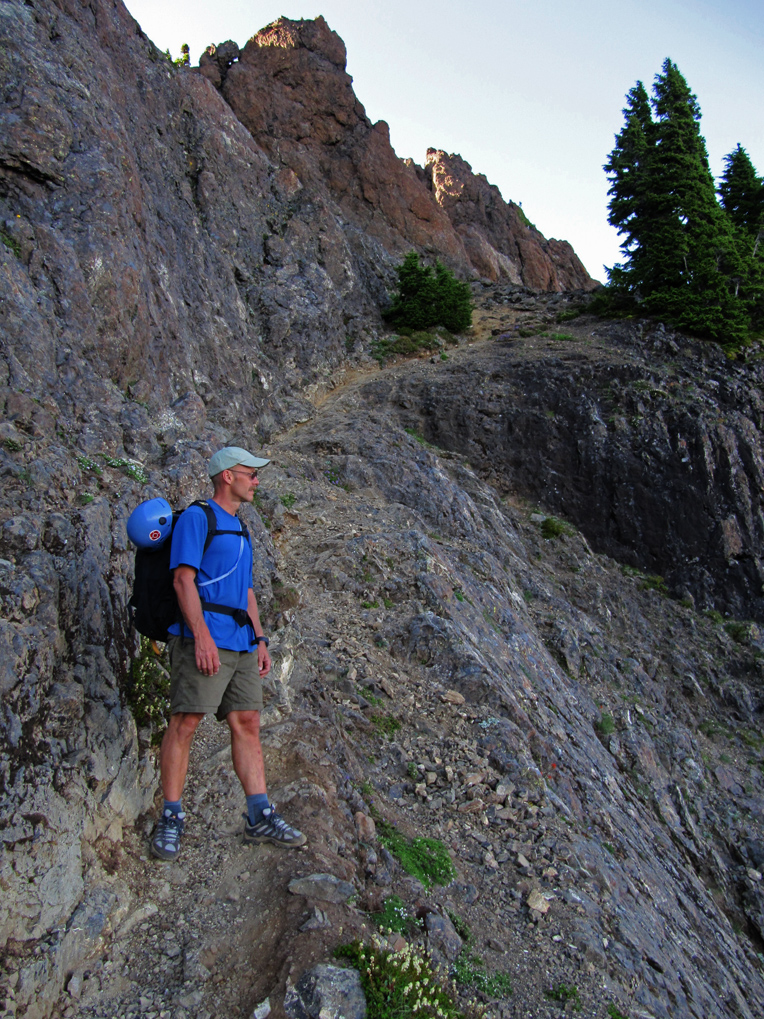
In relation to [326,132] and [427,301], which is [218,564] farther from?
[326,132]

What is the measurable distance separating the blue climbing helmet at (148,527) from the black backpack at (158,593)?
38 millimetres

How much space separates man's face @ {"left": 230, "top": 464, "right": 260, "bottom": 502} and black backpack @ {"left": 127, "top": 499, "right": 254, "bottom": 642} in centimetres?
29

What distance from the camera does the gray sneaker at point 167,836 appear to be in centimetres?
364

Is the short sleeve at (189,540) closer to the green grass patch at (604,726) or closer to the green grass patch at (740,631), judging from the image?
the green grass patch at (604,726)

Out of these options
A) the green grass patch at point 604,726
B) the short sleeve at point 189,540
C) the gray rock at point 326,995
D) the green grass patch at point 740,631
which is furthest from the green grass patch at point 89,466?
the green grass patch at point 740,631

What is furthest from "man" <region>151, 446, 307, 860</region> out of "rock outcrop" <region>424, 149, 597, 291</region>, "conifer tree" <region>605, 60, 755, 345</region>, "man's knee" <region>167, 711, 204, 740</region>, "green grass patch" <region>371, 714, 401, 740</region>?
"rock outcrop" <region>424, 149, 597, 291</region>

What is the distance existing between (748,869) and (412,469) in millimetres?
9225

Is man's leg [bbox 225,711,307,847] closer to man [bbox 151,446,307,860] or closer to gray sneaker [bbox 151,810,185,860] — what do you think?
man [bbox 151,446,307,860]

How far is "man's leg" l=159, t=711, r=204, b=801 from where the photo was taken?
374 centimetres

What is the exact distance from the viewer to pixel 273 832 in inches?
→ 151

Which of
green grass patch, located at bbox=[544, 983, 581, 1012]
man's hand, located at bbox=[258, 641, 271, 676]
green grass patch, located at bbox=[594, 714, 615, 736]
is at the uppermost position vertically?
man's hand, located at bbox=[258, 641, 271, 676]

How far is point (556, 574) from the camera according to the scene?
15.7 meters

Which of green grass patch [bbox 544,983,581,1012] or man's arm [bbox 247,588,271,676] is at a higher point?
man's arm [bbox 247,588,271,676]

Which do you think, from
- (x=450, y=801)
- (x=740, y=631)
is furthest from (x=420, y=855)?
(x=740, y=631)
